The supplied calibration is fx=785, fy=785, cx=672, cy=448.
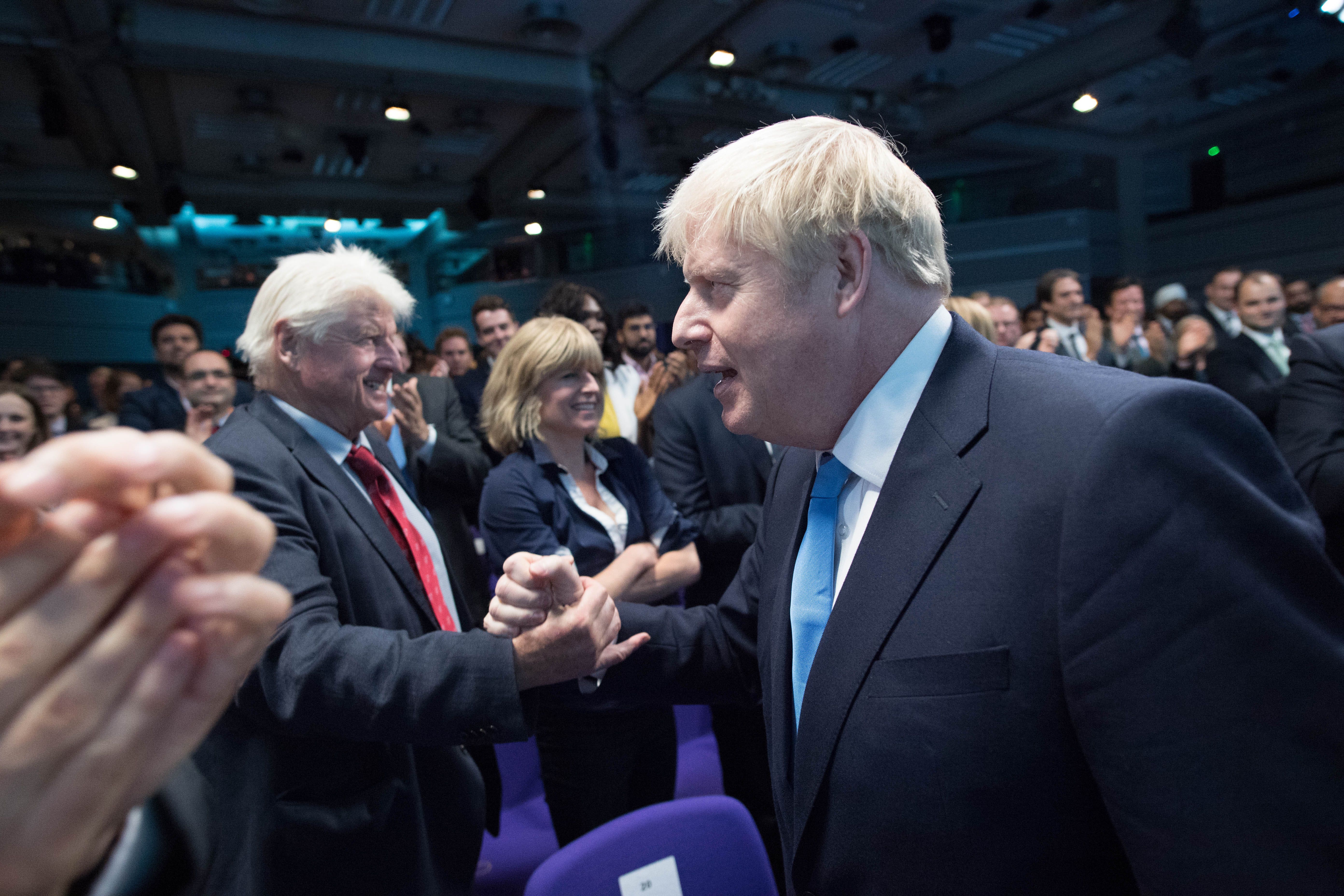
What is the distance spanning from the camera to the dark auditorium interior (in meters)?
4.84

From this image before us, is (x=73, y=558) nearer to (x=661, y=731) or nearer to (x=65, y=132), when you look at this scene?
(x=661, y=731)

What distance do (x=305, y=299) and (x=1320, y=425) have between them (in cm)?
297

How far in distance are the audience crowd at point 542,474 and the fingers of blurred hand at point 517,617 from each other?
0.05m

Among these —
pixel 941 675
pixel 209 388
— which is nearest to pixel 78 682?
pixel 941 675

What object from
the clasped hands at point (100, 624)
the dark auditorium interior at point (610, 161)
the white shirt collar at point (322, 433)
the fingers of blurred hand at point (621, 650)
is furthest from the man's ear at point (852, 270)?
the dark auditorium interior at point (610, 161)

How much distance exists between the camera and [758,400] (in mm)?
1110

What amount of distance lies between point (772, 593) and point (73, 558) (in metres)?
0.91

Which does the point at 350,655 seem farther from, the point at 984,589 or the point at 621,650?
the point at 984,589

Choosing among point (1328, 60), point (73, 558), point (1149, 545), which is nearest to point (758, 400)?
point (1149, 545)

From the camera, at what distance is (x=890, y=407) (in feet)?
3.35

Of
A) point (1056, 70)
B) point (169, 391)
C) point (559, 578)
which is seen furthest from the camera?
point (1056, 70)

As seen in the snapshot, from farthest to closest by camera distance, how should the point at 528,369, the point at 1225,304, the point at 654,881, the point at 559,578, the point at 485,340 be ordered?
the point at 1225,304 → the point at 485,340 → the point at 528,369 → the point at 654,881 → the point at 559,578

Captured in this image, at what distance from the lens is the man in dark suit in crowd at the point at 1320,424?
95.6 inches

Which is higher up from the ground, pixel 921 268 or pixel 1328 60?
pixel 1328 60
